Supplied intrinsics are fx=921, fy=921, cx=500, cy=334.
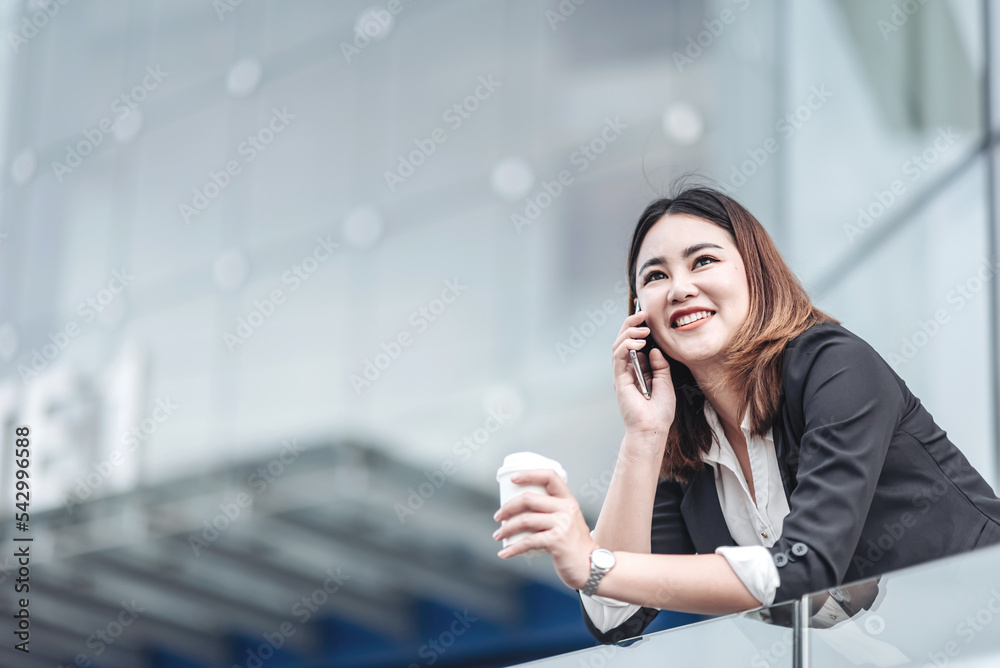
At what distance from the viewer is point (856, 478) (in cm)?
122

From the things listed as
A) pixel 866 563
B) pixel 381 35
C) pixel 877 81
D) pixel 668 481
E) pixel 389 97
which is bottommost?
pixel 866 563

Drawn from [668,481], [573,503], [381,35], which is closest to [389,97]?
[381,35]

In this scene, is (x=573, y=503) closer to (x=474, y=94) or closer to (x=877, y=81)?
(x=877, y=81)

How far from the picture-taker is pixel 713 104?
17.6 ft

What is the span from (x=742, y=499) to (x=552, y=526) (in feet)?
1.69

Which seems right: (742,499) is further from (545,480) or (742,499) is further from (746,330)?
(545,480)

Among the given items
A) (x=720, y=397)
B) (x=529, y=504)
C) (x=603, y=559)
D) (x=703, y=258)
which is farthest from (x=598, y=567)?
(x=703, y=258)

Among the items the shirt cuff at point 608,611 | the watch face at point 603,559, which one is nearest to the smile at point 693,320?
the shirt cuff at point 608,611

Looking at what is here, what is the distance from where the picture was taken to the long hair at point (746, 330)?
1455 mm

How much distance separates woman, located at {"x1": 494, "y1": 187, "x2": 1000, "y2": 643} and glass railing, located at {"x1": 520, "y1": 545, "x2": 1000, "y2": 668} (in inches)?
6.9

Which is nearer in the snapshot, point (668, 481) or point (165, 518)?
point (668, 481)

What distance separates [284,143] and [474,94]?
1521mm

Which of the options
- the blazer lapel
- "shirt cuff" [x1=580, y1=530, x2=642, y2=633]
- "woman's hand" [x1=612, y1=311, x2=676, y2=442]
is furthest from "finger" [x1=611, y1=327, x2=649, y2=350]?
"shirt cuff" [x1=580, y1=530, x2=642, y2=633]

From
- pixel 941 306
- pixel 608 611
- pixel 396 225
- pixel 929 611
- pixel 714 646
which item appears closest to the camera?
pixel 929 611
